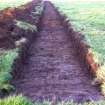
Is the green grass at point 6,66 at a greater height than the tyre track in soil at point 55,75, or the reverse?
the green grass at point 6,66

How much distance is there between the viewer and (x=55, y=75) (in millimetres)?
11922

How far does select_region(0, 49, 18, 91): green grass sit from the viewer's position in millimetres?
9698

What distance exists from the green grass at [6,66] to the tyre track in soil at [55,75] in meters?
0.38

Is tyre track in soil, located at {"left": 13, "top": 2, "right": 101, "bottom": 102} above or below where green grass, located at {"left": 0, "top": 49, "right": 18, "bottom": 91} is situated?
below

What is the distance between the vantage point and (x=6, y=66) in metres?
11.1

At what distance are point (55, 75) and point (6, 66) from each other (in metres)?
1.66

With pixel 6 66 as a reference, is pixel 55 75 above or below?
below

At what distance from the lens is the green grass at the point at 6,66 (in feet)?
31.8

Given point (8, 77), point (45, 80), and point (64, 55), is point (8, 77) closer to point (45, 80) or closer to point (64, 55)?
point (45, 80)

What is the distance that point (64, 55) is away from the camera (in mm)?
15164

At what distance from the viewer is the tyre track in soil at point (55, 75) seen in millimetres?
9977

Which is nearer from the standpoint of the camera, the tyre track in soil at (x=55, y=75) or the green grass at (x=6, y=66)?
the green grass at (x=6, y=66)

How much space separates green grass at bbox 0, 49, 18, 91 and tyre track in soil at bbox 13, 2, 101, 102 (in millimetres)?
377

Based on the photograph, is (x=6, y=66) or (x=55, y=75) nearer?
(x=6, y=66)
